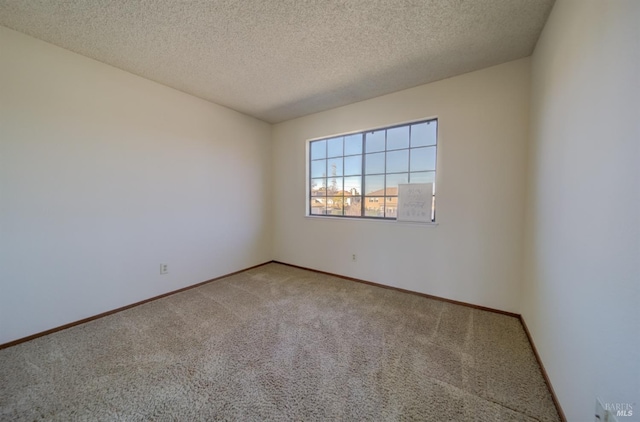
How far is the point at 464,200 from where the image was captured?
2.53 meters

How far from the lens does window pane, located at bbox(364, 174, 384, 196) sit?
10.5ft

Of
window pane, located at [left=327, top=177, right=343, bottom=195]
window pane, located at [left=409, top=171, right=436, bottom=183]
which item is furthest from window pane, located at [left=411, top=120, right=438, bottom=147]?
window pane, located at [left=327, top=177, right=343, bottom=195]

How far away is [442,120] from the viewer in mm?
2627

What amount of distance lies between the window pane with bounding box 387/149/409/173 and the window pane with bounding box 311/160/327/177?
43.9 inches

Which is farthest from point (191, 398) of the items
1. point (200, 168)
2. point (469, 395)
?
point (200, 168)

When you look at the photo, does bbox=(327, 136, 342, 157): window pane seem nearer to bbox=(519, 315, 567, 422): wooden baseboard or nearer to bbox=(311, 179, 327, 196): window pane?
bbox=(311, 179, 327, 196): window pane

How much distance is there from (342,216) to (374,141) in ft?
3.99

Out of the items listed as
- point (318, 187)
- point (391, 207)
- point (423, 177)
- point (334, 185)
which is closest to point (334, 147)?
point (334, 185)

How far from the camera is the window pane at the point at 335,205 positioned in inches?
143

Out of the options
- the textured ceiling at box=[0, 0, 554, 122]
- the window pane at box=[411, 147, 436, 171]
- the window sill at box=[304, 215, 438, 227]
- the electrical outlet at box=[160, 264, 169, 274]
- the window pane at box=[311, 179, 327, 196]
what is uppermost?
the textured ceiling at box=[0, 0, 554, 122]

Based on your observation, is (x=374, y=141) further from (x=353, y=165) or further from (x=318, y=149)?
(x=318, y=149)

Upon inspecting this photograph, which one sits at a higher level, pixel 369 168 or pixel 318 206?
pixel 369 168

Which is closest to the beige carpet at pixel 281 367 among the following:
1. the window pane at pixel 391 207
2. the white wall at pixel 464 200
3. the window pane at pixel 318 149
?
the white wall at pixel 464 200

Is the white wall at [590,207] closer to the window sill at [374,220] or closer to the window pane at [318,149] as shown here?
the window sill at [374,220]
